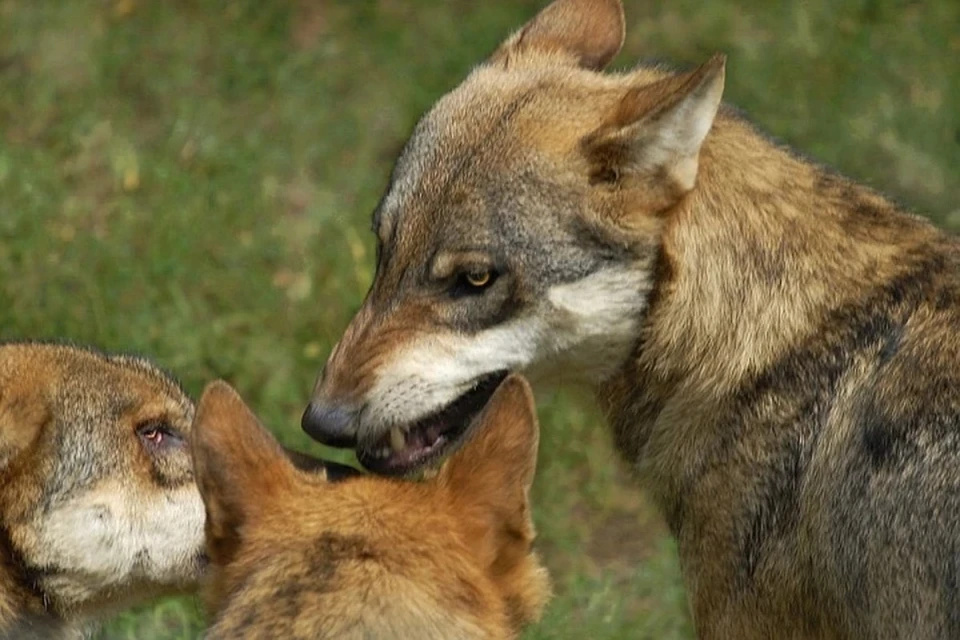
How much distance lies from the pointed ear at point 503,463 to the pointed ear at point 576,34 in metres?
2.10

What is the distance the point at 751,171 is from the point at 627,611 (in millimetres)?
2470

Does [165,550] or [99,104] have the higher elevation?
[99,104]

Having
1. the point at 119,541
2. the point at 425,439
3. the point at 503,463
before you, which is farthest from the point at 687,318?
the point at 119,541

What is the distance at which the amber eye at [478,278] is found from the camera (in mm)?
5883

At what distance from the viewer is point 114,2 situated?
11297mm

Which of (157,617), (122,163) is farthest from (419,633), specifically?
(122,163)

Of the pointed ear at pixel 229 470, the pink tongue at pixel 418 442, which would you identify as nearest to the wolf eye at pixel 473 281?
the pink tongue at pixel 418 442

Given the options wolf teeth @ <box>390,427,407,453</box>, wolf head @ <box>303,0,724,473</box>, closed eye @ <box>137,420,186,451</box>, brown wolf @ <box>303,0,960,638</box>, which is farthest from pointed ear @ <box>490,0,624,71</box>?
closed eye @ <box>137,420,186,451</box>

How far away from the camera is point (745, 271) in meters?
5.84

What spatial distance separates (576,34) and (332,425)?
5.90ft

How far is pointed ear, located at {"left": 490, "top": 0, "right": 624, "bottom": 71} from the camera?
667cm

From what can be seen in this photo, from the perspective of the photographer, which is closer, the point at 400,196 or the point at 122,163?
the point at 400,196

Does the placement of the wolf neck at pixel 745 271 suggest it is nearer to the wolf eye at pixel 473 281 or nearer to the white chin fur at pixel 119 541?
the wolf eye at pixel 473 281

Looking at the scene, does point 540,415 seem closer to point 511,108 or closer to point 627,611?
point 627,611
